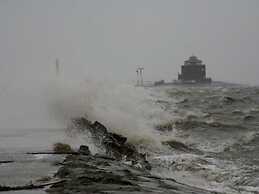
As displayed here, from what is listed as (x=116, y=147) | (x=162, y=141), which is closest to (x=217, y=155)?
(x=162, y=141)

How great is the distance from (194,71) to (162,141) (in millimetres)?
94636

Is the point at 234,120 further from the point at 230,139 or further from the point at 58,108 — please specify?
the point at 58,108

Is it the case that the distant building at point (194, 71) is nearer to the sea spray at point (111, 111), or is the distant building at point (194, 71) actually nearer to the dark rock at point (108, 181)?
the sea spray at point (111, 111)

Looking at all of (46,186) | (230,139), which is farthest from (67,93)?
(46,186)

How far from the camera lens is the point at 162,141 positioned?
1677 centimetres

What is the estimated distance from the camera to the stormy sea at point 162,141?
33.0 ft

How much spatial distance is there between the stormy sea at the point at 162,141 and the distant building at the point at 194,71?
7948cm

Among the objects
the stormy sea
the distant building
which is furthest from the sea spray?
the distant building

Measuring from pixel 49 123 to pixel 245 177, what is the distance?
12634 mm

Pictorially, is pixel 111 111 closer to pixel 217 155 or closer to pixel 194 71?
pixel 217 155

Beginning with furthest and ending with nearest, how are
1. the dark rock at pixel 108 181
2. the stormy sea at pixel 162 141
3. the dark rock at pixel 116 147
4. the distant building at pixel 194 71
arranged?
1. the distant building at pixel 194 71
2. the dark rock at pixel 116 147
3. the stormy sea at pixel 162 141
4. the dark rock at pixel 108 181

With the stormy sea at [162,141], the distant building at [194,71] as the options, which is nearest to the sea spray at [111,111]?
the stormy sea at [162,141]

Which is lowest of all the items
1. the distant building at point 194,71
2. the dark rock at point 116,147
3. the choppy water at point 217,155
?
the choppy water at point 217,155

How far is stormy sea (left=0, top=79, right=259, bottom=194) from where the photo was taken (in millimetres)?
10055
